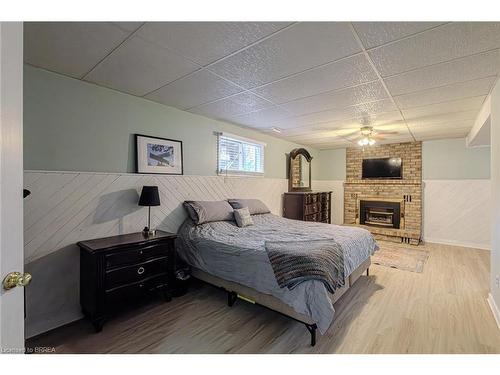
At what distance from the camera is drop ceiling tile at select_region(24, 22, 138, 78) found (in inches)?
61.2

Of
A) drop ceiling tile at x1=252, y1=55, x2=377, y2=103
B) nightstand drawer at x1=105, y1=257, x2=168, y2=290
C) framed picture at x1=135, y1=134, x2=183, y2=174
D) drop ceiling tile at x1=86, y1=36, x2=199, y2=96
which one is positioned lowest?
nightstand drawer at x1=105, y1=257, x2=168, y2=290

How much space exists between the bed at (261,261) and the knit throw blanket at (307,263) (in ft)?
0.19

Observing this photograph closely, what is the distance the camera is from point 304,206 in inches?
198

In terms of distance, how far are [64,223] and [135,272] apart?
831 mm

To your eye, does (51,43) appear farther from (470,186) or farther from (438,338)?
(470,186)

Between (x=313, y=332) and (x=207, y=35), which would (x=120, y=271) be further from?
(x=207, y=35)

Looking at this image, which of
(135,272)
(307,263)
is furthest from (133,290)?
(307,263)

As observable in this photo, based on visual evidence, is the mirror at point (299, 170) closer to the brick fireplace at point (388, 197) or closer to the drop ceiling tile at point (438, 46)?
the brick fireplace at point (388, 197)

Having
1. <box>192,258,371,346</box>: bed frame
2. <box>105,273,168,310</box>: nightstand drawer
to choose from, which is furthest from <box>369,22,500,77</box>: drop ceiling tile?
<box>105,273,168,310</box>: nightstand drawer

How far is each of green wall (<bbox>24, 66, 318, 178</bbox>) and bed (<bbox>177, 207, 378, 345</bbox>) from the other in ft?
3.63

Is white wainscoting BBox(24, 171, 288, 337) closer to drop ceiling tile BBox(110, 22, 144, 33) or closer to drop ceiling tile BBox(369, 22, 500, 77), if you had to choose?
drop ceiling tile BBox(110, 22, 144, 33)

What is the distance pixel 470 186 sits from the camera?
5.03 m

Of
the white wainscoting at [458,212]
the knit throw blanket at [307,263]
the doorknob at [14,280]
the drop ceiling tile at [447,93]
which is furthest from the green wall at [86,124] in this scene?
the white wainscoting at [458,212]
